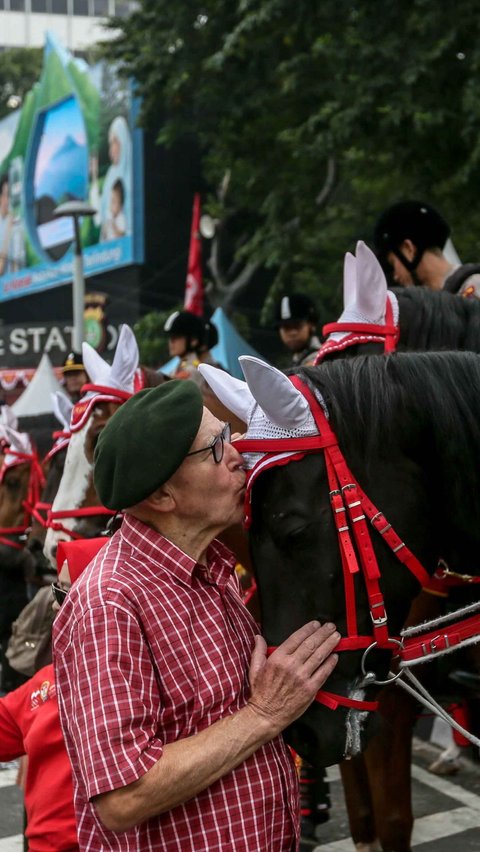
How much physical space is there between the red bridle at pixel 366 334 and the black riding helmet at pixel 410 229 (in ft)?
3.88

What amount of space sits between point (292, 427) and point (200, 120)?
1722 centimetres

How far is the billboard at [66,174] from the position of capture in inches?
1141

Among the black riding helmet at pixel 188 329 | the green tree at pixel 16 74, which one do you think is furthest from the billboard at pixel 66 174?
the black riding helmet at pixel 188 329

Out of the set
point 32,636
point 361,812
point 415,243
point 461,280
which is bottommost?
point 361,812

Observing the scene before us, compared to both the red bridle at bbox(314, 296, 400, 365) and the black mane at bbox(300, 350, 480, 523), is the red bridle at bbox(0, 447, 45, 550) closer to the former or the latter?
the red bridle at bbox(314, 296, 400, 365)

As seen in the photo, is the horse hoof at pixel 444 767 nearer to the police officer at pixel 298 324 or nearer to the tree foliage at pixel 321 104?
the police officer at pixel 298 324

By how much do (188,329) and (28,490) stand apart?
5.65 feet

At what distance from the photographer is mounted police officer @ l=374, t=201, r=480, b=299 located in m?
4.67

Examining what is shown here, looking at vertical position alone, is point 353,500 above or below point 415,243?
below

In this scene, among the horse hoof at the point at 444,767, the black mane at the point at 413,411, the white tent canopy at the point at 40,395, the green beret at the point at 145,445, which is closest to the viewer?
the green beret at the point at 145,445

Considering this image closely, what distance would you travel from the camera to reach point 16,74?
44688 millimetres

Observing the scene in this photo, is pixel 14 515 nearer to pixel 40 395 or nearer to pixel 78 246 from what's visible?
pixel 40 395

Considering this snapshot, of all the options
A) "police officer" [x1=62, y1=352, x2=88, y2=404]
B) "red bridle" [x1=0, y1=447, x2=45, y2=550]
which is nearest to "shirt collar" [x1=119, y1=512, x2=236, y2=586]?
"red bridle" [x1=0, y1=447, x2=45, y2=550]

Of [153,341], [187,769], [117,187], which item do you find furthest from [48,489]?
[117,187]
